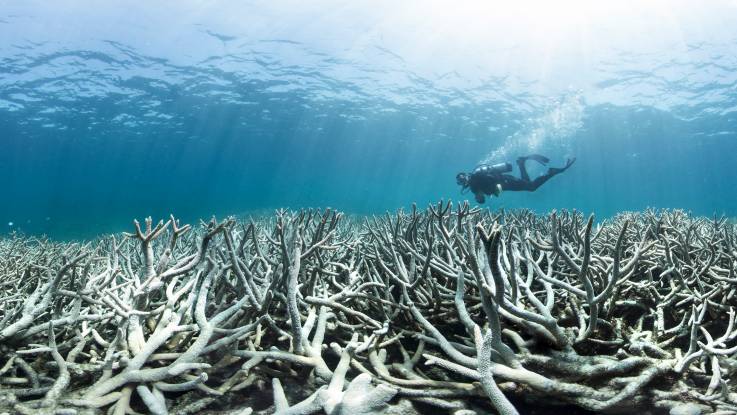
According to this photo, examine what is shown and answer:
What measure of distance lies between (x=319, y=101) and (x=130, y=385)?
34.9 meters

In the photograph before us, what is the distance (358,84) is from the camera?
31.2 meters

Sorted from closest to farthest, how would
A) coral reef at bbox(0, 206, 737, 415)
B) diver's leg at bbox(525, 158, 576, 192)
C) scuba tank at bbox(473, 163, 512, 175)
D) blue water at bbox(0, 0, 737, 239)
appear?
coral reef at bbox(0, 206, 737, 415)
scuba tank at bbox(473, 163, 512, 175)
diver's leg at bbox(525, 158, 576, 192)
blue water at bbox(0, 0, 737, 239)

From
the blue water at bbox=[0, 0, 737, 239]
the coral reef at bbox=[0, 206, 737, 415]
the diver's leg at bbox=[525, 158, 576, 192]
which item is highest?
the blue water at bbox=[0, 0, 737, 239]

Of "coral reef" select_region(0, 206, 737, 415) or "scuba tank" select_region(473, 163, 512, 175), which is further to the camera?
"scuba tank" select_region(473, 163, 512, 175)

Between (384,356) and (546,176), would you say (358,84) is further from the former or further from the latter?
(384,356)

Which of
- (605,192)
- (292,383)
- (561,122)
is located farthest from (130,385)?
(605,192)

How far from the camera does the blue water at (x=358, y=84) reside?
852 inches

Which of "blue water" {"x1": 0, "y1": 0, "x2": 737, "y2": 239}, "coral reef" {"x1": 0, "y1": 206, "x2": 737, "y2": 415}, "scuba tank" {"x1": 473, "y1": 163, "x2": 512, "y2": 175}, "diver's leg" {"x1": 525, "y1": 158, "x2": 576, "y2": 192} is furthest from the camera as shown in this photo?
"blue water" {"x1": 0, "y1": 0, "x2": 737, "y2": 239}

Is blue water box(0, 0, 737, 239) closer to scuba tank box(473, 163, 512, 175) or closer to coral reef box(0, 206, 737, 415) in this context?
scuba tank box(473, 163, 512, 175)

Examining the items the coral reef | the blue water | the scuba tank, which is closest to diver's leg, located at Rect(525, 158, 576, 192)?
the scuba tank

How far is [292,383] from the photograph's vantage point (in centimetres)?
220

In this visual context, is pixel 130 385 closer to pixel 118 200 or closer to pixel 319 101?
pixel 319 101

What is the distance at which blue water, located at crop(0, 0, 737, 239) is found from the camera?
21.6 m

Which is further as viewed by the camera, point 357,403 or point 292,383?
point 292,383
